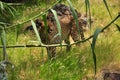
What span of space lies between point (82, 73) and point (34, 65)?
2.17ft

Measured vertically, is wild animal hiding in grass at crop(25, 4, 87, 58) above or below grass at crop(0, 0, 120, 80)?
above

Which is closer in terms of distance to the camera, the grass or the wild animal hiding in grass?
the grass

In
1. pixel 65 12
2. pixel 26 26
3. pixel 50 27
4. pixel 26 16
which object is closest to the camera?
pixel 50 27

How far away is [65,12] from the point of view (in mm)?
5766

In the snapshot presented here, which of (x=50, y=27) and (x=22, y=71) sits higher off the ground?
(x=50, y=27)

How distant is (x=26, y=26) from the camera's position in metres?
6.85

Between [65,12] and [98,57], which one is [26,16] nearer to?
[65,12]

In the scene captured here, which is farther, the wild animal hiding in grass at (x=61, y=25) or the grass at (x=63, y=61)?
the wild animal hiding in grass at (x=61, y=25)

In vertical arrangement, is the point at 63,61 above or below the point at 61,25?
below

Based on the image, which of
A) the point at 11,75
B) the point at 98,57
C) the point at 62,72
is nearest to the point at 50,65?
the point at 62,72

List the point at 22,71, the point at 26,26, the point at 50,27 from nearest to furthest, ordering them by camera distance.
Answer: the point at 22,71 → the point at 50,27 → the point at 26,26

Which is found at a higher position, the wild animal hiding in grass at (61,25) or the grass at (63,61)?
the wild animal hiding in grass at (61,25)

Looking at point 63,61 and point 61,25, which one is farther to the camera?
point 61,25

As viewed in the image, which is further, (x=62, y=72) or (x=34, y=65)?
(x=34, y=65)
